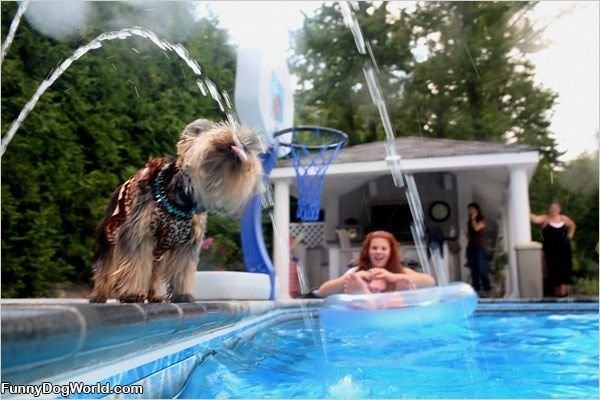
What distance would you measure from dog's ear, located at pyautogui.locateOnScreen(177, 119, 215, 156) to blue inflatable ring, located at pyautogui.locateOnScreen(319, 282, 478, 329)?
6.50ft

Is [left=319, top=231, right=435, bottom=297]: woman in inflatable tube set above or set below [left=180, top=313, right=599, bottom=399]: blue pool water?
above

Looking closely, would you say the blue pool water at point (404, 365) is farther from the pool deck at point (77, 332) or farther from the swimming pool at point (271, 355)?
the pool deck at point (77, 332)

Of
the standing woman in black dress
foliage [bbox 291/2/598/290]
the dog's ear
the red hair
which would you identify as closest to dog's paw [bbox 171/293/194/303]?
the dog's ear

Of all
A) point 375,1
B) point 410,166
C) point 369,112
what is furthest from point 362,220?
point 375,1

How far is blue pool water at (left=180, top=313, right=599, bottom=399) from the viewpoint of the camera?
226cm

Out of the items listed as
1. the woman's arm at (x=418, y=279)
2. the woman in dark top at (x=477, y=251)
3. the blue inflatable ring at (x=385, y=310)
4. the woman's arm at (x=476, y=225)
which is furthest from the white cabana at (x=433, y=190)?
the blue inflatable ring at (x=385, y=310)

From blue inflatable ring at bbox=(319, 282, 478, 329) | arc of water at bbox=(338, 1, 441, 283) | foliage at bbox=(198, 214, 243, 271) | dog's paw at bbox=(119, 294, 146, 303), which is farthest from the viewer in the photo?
arc of water at bbox=(338, 1, 441, 283)

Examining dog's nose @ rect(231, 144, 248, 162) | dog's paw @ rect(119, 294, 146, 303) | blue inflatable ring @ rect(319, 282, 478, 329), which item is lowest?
blue inflatable ring @ rect(319, 282, 478, 329)

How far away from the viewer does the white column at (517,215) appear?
339 inches

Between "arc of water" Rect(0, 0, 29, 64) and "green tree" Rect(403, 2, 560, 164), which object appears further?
"green tree" Rect(403, 2, 560, 164)

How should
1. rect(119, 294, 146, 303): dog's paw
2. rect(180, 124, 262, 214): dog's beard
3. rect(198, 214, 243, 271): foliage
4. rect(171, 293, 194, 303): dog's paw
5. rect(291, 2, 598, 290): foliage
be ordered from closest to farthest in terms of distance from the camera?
1. rect(119, 294, 146, 303): dog's paw
2. rect(180, 124, 262, 214): dog's beard
3. rect(171, 293, 194, 303): dog's paw
4. rect(198, 214, 243, 271): foliage
5. rect(291, 2, 598, 290): foliage

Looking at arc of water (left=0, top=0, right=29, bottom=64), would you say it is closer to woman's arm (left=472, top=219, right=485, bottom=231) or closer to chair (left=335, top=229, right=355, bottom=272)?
chair (left=335, top=229, right=355, bottom=272)

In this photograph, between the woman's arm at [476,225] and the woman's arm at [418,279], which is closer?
the woman's arm at [418,279]

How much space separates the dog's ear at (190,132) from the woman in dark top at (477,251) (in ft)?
21.8
